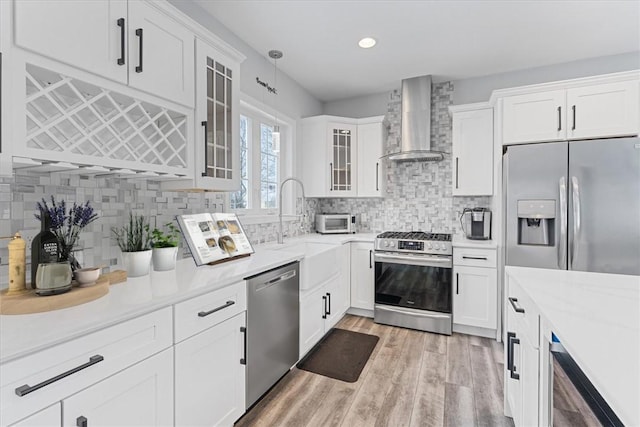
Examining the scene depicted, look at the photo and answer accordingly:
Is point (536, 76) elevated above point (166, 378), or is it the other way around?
point (536, 76)

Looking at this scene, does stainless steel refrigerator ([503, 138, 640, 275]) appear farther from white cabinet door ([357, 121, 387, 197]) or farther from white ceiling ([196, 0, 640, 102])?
white cabinet door ([357, 121, 387, 197])

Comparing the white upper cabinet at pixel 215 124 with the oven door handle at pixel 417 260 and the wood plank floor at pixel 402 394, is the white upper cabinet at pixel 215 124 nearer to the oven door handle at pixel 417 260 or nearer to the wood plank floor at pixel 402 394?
the wood plank floor at pixel 402 394

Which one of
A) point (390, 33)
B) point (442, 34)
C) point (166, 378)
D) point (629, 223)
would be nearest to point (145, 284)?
point (166, 378)

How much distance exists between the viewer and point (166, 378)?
124cm

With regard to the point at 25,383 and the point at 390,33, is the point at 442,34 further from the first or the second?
the point at 25,383

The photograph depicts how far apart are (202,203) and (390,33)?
83.4 inches

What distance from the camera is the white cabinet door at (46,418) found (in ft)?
2.69

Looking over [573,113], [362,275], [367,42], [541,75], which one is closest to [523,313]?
[362,275]

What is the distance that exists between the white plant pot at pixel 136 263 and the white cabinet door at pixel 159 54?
0.83 meters

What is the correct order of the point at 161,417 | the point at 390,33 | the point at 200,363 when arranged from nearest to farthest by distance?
the point at 161,417, the point at 200,363, the point at 390,33

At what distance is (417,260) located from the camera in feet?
10.1

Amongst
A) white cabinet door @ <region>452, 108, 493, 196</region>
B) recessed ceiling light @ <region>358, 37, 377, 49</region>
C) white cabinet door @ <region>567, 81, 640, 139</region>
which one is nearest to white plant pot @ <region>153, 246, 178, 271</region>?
recessed ceiling light @ <region>358, 37, 377, 49</region>

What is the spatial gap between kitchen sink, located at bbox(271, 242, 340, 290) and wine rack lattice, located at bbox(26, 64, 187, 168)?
1.13 metres

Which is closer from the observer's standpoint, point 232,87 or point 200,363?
point 200,363
